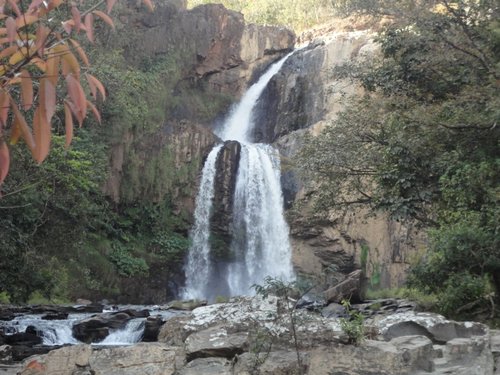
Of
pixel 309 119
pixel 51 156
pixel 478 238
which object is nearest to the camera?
pixel 478 238

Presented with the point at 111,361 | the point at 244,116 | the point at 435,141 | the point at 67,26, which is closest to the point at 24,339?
the point at 111,361

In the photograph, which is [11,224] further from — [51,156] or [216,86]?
[216,86]

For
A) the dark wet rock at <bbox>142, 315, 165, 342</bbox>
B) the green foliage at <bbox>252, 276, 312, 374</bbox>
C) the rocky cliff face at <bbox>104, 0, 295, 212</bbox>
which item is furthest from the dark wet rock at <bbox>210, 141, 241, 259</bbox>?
the green foliage at <bbox>252, 276, 312, 374</bbox>

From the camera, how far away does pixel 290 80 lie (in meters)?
31.6

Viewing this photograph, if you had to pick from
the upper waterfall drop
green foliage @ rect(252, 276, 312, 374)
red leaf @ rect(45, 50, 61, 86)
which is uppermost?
the upper waterfall drop

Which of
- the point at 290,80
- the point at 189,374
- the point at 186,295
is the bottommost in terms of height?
the point at 186,295

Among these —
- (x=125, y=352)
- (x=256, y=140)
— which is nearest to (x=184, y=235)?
(x=256, y=140)

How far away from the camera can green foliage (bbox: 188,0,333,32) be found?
41156mm

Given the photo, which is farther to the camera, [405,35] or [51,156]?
[405,35]

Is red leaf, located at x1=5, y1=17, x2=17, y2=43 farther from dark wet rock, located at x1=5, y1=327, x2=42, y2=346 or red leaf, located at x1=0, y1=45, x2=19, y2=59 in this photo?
dark wet rock, located at x1=5, y1=327, x2=42, y2=346

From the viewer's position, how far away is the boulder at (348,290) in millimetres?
19219

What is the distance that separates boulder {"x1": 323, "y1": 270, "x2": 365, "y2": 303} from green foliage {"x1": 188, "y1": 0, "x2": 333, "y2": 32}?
24381 millimetres

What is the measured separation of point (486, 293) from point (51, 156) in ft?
32.3

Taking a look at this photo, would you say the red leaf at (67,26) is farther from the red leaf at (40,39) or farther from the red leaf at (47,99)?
the red leaf at (47,99)
